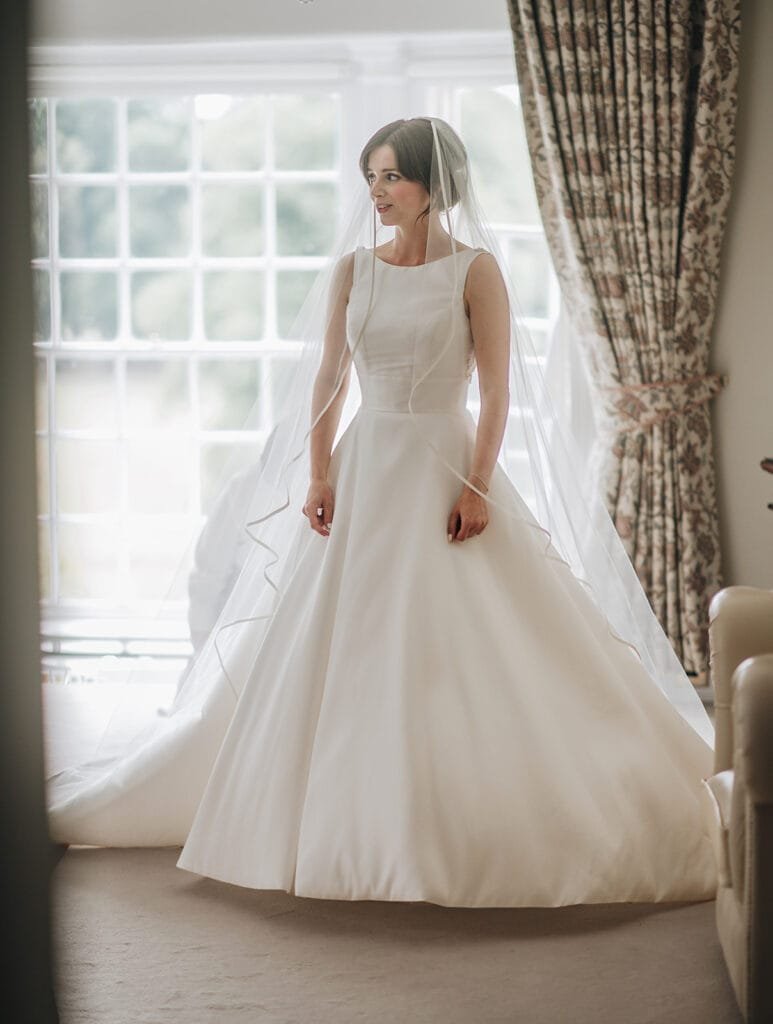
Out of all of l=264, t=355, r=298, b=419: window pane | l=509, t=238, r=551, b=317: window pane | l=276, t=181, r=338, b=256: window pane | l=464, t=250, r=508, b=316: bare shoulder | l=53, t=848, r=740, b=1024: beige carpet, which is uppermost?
l=276, t=181, r=338, b=256: window pane

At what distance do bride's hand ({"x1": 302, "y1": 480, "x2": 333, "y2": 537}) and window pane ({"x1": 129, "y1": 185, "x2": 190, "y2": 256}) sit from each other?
8.31 feet

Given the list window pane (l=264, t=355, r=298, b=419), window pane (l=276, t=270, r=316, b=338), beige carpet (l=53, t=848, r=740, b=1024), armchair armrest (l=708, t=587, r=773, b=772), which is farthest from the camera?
window pane (l=276, t=270, r=316, b=338)

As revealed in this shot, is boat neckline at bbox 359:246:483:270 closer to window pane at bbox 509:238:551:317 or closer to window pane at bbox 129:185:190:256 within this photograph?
window pane at bbox 509:238:551:317

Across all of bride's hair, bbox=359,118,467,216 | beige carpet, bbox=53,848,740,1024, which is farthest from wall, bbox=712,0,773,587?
beige carpet, bbox=53,848,740,1024

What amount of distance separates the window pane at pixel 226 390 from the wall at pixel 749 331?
1.90 m

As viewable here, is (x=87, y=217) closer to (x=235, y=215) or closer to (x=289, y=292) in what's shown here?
(x=235, y=215)

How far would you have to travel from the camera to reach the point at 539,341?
481cm

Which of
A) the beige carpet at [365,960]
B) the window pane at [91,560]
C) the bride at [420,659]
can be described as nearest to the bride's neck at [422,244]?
the bride at [420,659]

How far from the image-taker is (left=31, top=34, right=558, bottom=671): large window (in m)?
4.71

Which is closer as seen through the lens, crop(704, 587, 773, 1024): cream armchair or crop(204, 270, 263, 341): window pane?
crop(704, 587, 773, 1024): cream armchair

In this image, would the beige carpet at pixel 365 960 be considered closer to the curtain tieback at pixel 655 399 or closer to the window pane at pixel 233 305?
the curtain tieback at pixel 655 399

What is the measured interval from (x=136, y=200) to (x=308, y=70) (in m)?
0.92

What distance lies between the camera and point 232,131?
480cm

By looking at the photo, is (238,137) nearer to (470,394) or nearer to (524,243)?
(524,243)
